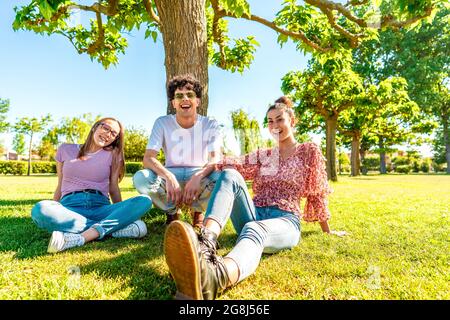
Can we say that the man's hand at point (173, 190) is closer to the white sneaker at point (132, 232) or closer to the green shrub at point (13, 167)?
the white sneaker at point (132, 232)

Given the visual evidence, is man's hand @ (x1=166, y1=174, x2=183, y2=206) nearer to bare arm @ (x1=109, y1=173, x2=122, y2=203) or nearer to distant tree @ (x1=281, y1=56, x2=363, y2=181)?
bare arm @ (x1=109, y1=173, x2=122, y2=203)

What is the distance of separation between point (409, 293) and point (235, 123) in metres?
19.0

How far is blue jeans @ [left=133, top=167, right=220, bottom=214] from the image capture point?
3.51 m

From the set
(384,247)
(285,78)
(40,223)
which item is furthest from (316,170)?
(285,78)

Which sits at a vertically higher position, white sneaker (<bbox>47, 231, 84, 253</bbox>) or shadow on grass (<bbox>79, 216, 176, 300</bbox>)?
white sneaker (<bbox>47, 231, 84, 253</bbox>)

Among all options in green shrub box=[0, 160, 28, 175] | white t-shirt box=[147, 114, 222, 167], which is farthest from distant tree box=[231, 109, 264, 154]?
green shrub box=[0, 160, 28, 175]

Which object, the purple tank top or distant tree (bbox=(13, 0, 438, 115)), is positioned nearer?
the purple tank top

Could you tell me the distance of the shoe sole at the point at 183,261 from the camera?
174cm

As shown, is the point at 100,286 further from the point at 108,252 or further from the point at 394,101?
the point at 394,101

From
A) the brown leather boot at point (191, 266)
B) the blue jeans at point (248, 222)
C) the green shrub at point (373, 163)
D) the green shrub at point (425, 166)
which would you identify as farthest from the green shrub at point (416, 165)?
the brown leather boot at point (191, 266)

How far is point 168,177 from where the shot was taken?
3.40m

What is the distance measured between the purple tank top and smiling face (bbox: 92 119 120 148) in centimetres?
11

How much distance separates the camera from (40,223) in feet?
10.4
